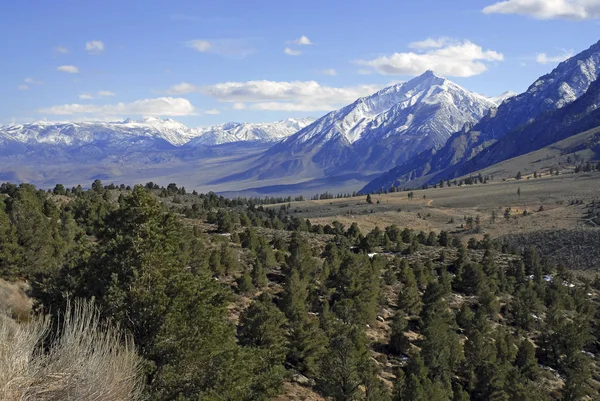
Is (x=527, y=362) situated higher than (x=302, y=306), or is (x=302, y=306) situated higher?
(x=302, y=306)

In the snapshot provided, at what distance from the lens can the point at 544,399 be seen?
2714 cm

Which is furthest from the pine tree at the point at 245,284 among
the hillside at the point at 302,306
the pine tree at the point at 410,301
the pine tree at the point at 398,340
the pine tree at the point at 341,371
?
the pine tree at the point at 410,301

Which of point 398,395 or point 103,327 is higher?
point 103,327

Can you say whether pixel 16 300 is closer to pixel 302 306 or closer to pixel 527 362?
pixel 302 306

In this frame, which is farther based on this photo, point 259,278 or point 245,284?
point 259,278

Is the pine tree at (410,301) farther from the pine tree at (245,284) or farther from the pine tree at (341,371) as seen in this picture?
the pine tree at (341,371)

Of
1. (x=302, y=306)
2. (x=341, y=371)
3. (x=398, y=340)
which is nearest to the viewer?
(x=341, y=371)

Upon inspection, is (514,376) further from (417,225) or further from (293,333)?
(417,225)

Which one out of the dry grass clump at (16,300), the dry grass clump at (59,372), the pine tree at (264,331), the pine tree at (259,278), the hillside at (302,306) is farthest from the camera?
the pine tree at (259,278)

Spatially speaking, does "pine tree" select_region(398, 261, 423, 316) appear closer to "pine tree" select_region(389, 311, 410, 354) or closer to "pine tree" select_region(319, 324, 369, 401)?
"pine tree" select_region(389, 311, 410, 354)

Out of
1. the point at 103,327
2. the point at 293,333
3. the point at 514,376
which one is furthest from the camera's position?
the point at 514,376

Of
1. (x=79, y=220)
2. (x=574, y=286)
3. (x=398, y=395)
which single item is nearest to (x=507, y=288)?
(x=574, y=286)

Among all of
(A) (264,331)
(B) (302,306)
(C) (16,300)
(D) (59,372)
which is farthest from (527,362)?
(D) (59,372)

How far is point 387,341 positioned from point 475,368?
538 cm
